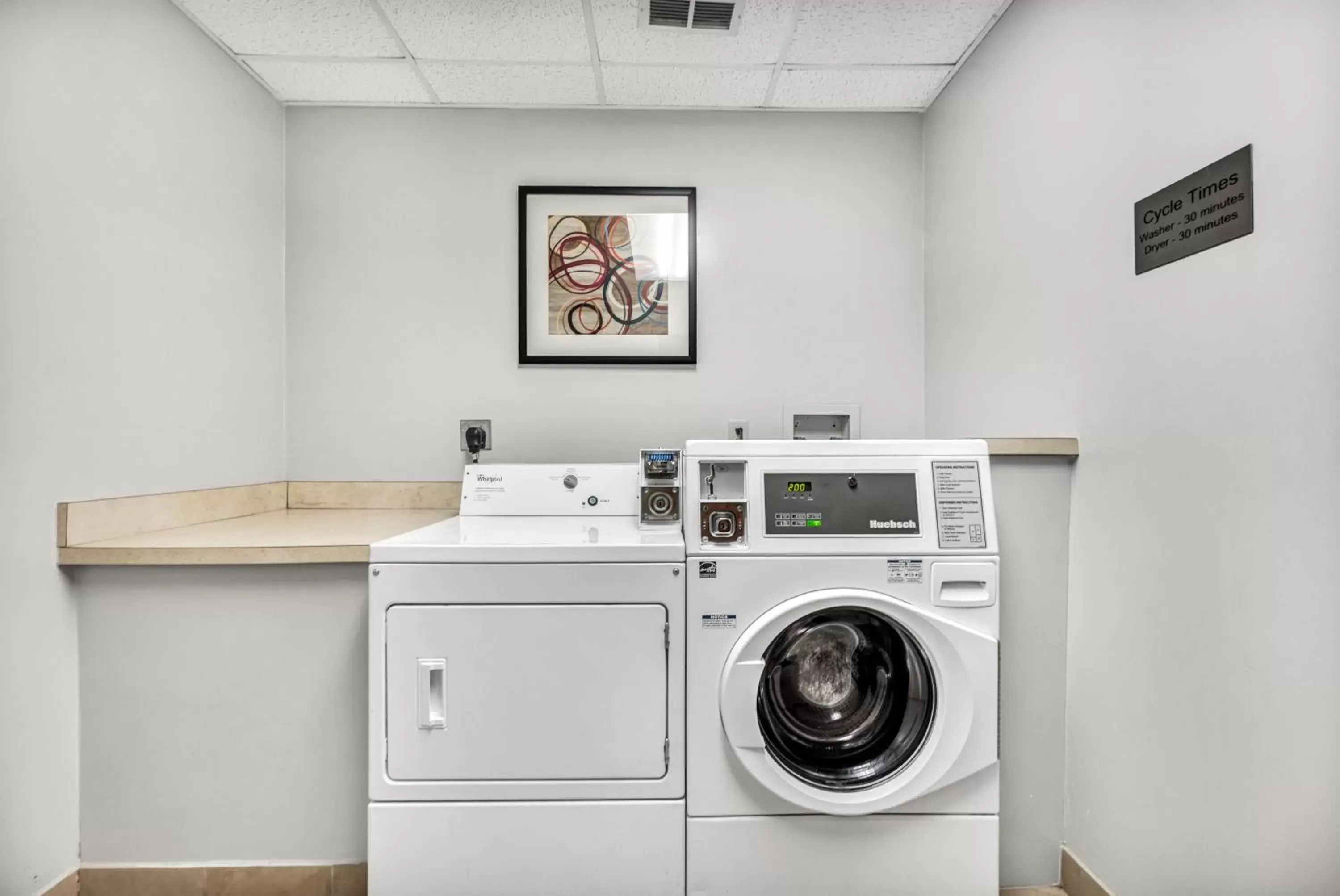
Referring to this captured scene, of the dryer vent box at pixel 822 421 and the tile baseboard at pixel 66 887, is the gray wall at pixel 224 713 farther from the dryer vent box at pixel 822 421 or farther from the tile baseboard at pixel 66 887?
the dryer vent box at pixel 822 421

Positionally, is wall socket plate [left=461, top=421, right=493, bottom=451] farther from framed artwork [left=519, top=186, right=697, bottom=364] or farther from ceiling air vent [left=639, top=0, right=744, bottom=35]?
ceiling air vent [left=639, top=0, right=744, bottom=35]

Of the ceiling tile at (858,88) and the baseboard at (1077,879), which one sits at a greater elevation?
the ceiling tile at (858,88)

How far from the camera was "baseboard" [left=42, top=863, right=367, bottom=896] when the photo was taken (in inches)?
60.1

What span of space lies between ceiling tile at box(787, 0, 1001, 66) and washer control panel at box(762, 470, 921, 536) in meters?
1.35

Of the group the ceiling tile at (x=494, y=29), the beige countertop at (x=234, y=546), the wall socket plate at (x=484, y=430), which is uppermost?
the ceiling tile at (x=494, y=29)

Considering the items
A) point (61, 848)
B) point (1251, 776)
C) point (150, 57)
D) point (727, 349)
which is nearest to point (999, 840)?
point (1251, 776)

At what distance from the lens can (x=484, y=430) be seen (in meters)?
2.42

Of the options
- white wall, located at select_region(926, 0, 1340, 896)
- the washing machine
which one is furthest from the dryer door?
white wall, located at select_region(926, 0, 1340, 896)

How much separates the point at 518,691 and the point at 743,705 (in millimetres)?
484

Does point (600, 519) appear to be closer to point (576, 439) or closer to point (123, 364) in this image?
point (576, 439)

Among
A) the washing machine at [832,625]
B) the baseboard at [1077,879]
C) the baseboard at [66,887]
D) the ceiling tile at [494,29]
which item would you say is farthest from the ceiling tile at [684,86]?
the baseboard at [66,887]

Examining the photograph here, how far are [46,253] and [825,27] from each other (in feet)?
6.83

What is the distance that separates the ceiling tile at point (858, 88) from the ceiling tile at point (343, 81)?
4.18 ft

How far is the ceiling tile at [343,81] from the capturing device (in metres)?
2.16
